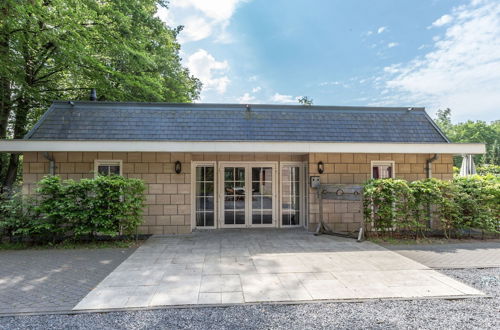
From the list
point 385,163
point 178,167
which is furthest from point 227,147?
point 385,163

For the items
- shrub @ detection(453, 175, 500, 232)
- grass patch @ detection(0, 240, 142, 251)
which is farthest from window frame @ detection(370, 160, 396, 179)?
grass patch @ detection(0, 240, 142, 251)

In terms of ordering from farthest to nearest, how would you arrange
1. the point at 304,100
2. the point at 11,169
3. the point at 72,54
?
the point at 304,100, the point at 11,169, the point at 72,54

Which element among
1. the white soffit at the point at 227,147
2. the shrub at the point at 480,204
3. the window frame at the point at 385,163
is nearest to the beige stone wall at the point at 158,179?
the white soffit at the point at 227,147

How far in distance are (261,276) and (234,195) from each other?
3546 millimetres

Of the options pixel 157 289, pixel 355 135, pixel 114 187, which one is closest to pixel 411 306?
pixel 157 289

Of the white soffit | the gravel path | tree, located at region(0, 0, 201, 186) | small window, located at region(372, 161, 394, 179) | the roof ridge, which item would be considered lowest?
the gravel path

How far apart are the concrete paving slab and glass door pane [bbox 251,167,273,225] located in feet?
5.54

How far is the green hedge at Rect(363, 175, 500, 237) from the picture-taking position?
5527 millimetres

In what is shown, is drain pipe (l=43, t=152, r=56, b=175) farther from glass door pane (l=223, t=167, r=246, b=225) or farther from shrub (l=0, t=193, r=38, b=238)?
glass door pane (l=223, t=167, r=246, b=225)

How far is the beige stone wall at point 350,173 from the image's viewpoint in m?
6.50

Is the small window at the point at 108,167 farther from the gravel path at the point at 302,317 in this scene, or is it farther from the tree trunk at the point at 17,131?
Result: the tree trunk at the point at 17,131

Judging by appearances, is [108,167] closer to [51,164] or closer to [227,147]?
[51,164]

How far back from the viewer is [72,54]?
7844mm

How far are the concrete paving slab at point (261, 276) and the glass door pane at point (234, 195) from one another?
163cm
